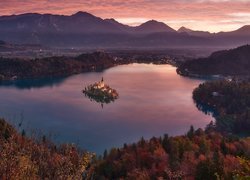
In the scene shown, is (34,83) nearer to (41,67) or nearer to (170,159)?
(41,67)

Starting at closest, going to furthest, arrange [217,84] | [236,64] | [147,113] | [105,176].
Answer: [105,176]
[147,113]
[217,84]
[236,64]

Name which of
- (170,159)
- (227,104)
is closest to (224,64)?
(227,104)

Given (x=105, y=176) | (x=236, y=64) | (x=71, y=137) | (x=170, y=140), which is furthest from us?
(x=236, y=64)

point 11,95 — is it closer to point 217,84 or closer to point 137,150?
point 217,84

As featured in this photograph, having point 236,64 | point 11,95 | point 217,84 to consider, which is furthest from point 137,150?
point 236,64

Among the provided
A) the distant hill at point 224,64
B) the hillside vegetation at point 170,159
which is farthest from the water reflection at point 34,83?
the hillside vegetation at point 170,159

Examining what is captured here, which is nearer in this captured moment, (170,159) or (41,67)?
(170,159)
